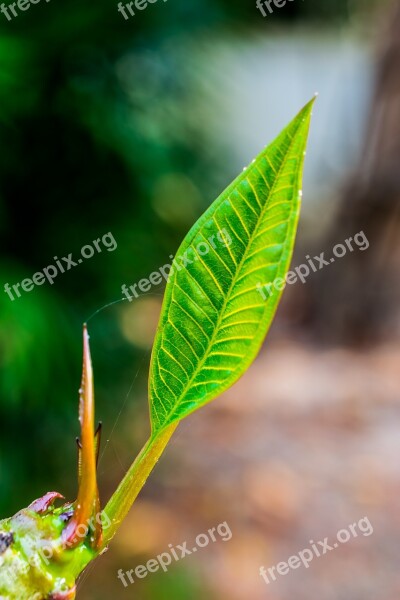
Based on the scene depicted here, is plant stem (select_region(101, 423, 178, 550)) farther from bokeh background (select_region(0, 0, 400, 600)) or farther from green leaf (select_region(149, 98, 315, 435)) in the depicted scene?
bokeh background (select_region(0, 0, 400, 600))

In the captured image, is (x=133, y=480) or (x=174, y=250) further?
(x=174, y=250)

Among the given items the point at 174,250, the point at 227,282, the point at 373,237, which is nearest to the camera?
the point at 227,282

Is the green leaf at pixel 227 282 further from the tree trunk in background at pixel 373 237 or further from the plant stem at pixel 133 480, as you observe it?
the tree trunk in background at pixel 373 237

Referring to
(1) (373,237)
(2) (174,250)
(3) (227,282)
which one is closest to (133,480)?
(3) (227,282)

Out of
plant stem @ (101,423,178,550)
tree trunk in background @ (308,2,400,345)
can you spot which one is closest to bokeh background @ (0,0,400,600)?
tree trunk in background @ (308,2,400,345)

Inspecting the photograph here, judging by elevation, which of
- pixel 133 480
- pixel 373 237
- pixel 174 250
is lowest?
pixel 373 237

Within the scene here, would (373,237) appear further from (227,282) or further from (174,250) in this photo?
(227,282)

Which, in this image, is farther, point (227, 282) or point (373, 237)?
point (373, 237)

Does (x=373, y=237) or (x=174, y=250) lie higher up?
(x=174, y=250)

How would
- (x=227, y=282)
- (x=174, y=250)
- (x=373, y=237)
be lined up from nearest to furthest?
(x=227, y=282)
(x=174, y=250)
(x=373, y=237)
